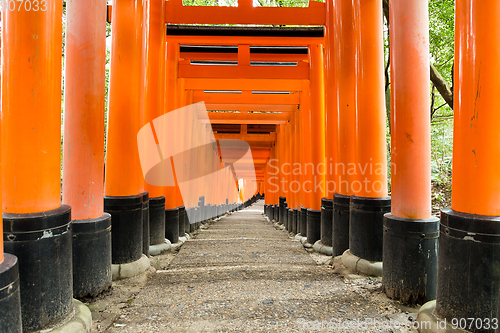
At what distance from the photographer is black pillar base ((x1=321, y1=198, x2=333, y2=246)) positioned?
247 inches

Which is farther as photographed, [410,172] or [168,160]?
[168,160]

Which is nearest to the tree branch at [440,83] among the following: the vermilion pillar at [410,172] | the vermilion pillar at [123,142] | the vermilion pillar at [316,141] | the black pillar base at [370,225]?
the vermilion pillar at [316,141]

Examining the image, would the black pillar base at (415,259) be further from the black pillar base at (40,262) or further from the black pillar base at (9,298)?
the black pillar base at (9,298)

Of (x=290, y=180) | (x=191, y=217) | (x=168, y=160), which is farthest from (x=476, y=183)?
(x=290, y=180)

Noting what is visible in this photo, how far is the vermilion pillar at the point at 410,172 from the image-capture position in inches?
132

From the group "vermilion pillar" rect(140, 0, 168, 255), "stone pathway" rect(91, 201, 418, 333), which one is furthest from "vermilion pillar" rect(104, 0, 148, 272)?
"vermilion pillar" rect(140, 0, 168, 255)

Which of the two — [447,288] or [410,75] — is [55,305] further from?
[410,75]

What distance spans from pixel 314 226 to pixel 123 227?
432 centimetres

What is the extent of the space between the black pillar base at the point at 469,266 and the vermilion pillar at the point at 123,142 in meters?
3.53

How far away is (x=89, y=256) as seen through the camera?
351 centimetres

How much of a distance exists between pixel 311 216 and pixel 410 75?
14.9 feet

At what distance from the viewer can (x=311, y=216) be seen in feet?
25.0

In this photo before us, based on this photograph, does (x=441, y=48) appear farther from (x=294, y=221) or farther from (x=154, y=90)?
(x=154, y=90)

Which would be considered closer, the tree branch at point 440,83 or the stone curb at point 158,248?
the stone curb at point 158,248
